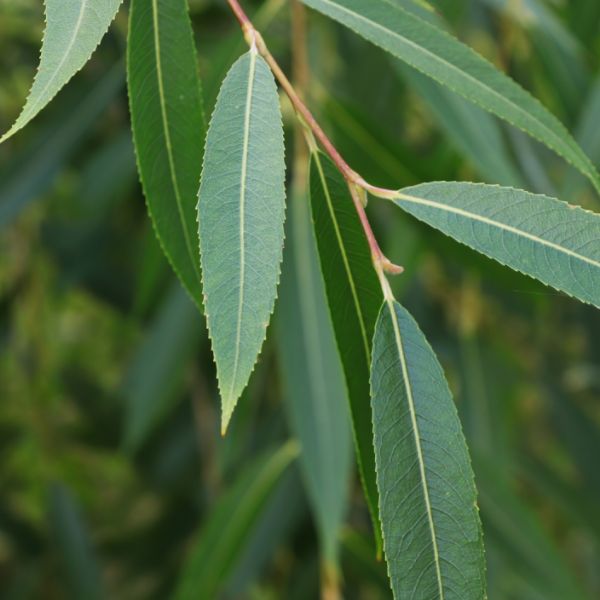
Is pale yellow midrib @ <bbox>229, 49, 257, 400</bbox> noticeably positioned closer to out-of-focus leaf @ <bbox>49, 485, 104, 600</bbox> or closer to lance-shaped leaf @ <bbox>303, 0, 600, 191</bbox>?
lance-shaped leaf @ <bbox>303, 0, 600, 191</bbox>

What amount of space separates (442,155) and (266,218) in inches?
28.1

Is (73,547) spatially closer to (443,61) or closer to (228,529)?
(228,529)

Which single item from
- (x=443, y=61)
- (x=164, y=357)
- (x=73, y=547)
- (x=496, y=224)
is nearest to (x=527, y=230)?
(x=496, y=224)

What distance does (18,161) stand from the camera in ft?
4.12

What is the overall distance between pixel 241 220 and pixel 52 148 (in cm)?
86

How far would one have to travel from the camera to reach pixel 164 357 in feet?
4.32

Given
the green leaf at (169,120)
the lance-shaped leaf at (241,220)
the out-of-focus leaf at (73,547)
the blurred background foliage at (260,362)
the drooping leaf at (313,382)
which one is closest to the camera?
the lance-shaped leaf at (241,220)

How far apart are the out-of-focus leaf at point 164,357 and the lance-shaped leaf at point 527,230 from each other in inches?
32.9

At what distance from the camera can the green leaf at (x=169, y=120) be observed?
58 centimetres

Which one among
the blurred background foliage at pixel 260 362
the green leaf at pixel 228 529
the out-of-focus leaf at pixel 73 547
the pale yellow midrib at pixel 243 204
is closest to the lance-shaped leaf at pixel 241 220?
the pale yellow midrib at pixel 243 204

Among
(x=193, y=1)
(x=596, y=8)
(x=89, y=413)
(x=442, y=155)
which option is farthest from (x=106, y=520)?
(x=596, y=8)

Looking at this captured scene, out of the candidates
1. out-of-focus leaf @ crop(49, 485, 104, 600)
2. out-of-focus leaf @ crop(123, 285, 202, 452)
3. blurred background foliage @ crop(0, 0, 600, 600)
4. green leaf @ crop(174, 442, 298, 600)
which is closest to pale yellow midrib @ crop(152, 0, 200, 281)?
blurred background foliage @ crop(0, 0, 600, 600)

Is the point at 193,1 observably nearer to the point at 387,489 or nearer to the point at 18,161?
the point at 18,161

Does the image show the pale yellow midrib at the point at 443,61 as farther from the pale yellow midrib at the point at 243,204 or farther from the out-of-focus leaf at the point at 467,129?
the out-of-focus leaf at the point at 467,129
